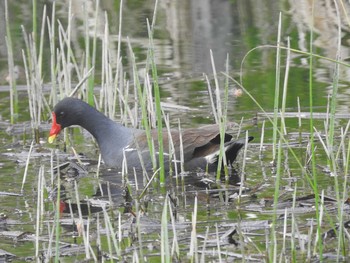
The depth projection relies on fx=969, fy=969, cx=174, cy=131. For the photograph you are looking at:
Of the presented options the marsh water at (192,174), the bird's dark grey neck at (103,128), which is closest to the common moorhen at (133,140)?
the bird's dark grey neck at (103,128)

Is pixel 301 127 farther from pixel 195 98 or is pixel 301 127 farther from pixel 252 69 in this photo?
pixel 252 69

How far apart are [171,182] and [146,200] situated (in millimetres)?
636

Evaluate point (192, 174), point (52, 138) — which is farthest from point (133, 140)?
point (52, 138)

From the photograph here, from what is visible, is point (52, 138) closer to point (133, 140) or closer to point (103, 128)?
point (103, 128)

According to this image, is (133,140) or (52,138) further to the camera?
(52,138)

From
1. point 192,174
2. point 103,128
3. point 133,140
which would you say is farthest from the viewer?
point 103,128

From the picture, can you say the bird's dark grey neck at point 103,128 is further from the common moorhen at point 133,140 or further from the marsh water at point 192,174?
the marsh water at point 192,174

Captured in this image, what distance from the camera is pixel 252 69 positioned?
10539 mm

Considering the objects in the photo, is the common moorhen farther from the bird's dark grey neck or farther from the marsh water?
the marsh water

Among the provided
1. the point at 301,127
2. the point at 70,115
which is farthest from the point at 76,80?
the point at 301,127

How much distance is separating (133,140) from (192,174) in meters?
0.61

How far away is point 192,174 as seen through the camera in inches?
288

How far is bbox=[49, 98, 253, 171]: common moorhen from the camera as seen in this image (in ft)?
24.1

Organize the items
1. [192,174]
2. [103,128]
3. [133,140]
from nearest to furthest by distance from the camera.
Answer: [192,174] < [133,140] < [103,128]
